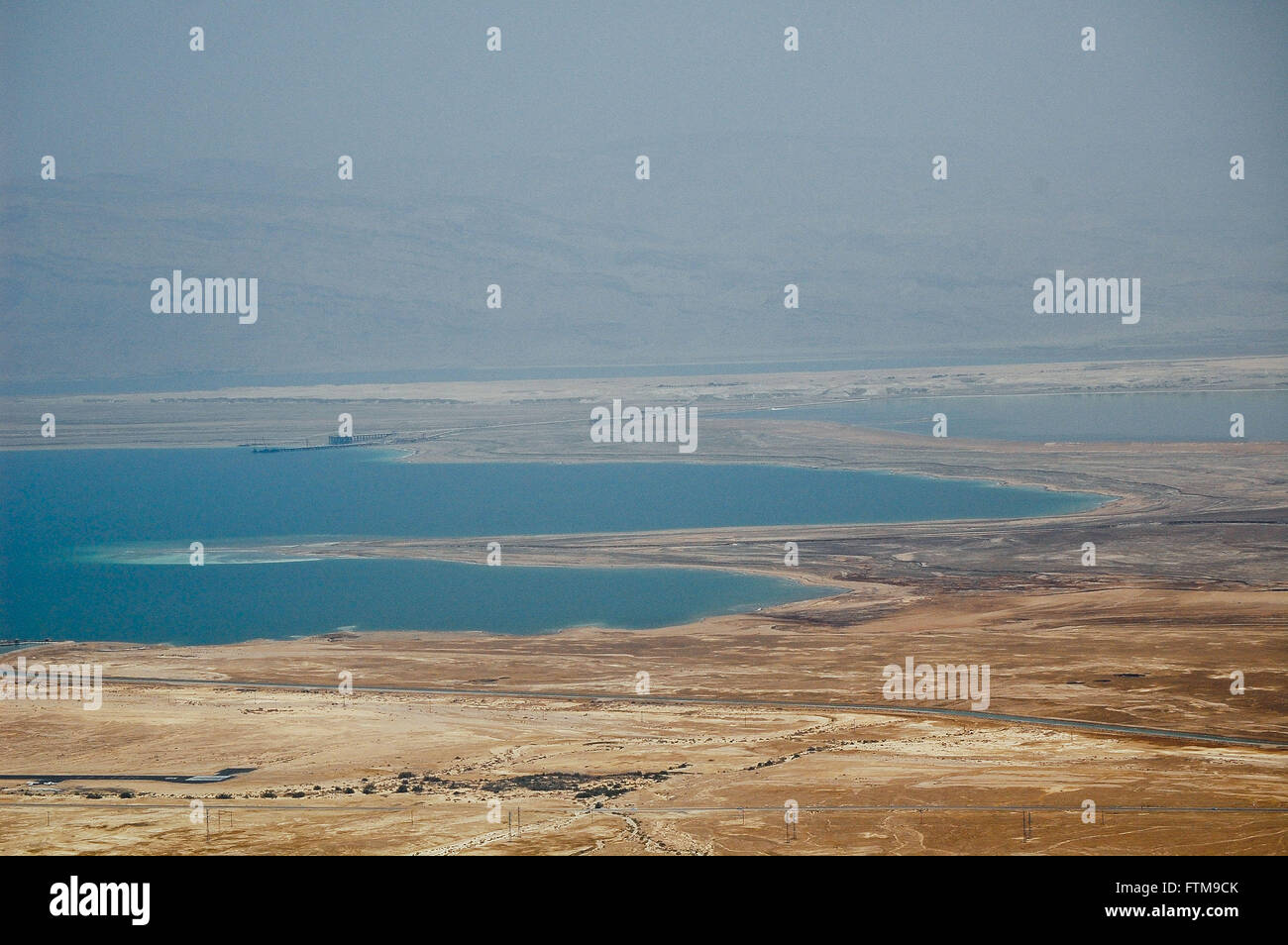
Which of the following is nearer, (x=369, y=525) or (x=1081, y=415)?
(x=369, y=525)

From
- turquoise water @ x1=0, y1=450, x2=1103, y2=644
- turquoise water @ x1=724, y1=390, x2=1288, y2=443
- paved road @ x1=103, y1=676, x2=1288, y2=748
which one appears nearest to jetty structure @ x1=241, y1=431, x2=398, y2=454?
turquoise water @ x1=0, y1=450, x2=1103, y2=644

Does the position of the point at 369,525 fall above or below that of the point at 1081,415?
below

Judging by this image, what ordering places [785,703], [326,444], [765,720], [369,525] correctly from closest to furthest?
[765,720], [785,703], [369,525], [326,444]

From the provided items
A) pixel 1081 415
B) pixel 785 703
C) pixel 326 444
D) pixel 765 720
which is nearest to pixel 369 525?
pixel 785 703

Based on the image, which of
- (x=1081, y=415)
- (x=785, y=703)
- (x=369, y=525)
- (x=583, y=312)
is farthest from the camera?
(x=583, y=312)

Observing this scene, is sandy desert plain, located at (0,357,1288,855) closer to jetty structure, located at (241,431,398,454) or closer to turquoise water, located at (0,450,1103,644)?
turquoise water, located at (0,450,1103,644)

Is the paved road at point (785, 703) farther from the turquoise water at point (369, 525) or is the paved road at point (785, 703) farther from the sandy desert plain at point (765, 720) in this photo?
the turquoise water at point (369, 525)

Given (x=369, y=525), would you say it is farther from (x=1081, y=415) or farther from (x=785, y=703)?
(x=1081, y=415)
